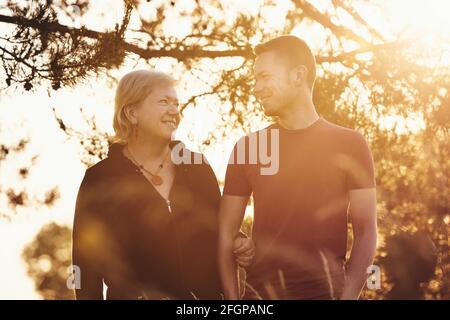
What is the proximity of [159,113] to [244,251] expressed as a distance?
92 cm

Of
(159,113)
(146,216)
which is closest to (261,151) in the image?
(159,113)

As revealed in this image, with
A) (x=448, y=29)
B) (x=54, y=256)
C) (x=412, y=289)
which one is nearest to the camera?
(x=448, y=29)

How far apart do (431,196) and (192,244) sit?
5196mm

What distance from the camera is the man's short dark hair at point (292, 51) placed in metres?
3.71

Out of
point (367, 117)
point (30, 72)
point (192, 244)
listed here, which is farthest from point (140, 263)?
point (367, 117)

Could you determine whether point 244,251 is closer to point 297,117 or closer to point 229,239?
point 229,239

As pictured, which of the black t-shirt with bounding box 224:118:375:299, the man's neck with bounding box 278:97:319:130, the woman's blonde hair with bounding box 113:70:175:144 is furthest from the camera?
the woman's blonde hair with bounding box 113:70:175:144

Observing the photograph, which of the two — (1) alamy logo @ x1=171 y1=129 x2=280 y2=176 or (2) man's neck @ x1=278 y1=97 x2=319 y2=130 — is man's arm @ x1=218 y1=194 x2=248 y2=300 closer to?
(1) alamy logo @ x1=171 y1=129 x2=280 y2=176

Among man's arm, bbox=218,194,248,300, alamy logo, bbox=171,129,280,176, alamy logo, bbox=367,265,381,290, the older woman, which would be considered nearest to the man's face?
alamy logo, bbox=171,129,280,176

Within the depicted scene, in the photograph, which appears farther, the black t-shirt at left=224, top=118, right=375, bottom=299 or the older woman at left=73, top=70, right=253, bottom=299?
the older woman at left=73, top=70, right=253, bottom=299

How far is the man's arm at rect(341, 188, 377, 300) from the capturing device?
3.44 meters

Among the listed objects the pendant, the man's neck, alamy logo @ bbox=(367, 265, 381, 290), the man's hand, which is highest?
the man's neck
